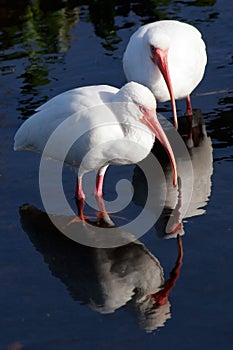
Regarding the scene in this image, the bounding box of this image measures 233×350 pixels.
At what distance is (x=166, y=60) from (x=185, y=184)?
4.14 ft

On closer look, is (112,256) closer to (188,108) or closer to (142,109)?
(142,109)

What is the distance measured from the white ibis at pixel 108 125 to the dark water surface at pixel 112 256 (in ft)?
1.80

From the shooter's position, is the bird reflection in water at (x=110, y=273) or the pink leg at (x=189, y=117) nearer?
the bird reflection in water at (x=110, y=273)

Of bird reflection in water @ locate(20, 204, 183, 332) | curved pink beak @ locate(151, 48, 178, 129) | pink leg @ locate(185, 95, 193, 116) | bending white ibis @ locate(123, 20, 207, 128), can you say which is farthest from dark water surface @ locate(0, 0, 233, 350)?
curved pink beak @ locate(151, 48, 178, 129)

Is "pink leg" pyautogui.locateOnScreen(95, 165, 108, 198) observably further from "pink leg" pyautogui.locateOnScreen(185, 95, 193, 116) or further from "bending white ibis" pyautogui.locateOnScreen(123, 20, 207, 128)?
"pink leg" pyautogui.locateOnScreen(185, 95, 193, 116)

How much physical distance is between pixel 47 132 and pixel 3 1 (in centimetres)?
515

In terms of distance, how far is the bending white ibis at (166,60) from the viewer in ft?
25.9

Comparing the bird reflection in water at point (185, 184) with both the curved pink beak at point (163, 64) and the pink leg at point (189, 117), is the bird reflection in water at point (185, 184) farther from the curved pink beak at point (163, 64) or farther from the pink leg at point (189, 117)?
the curved pink beak at point (163, 64)

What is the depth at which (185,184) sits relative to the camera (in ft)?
24.4

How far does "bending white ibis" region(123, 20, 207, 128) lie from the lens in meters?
7.91

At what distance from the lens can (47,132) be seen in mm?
7125

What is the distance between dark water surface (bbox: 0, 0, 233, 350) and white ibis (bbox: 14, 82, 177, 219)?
55 cm

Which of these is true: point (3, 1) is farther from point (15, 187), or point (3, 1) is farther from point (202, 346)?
point (202, 346)

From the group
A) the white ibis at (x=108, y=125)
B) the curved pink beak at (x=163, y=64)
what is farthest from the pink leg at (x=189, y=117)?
the white ibis at (x=108, y=125)
